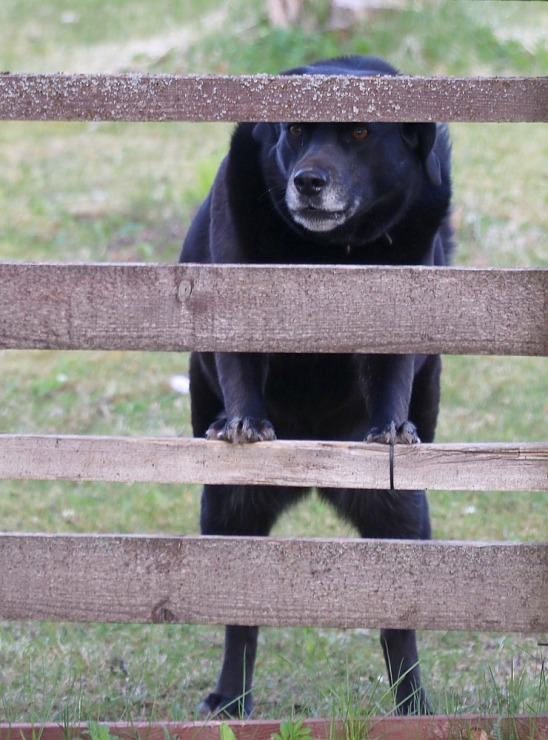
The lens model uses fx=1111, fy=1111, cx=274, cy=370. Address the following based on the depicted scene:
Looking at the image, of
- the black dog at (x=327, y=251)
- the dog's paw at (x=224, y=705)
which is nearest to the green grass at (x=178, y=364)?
the dog's paw at (x=224, y=705)

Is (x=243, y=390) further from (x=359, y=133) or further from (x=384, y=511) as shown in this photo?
(x=359, y=133)

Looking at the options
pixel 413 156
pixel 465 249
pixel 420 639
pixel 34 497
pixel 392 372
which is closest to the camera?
pixel 392 372

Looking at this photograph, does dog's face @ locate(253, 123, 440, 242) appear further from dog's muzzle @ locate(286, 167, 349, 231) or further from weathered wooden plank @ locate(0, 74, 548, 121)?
weathered wooden plank @ locate(0, 74, 548, 121)

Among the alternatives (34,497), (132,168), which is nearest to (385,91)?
(34,497)

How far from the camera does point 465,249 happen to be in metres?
6.58

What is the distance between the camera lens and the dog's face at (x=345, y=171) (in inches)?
112

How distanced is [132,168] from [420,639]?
17.5 feet

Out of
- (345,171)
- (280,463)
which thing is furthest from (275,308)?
(345,171)

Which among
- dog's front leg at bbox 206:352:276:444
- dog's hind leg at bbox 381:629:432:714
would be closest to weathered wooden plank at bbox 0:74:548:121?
dog's front leg at bbox 206:352:276:444

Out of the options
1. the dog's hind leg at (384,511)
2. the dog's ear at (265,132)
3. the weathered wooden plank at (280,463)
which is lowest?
the weathered wooden plank at (280,463)

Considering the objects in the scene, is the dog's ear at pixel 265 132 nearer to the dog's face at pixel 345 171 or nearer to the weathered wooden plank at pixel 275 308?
the dog's face at pixel 345 171

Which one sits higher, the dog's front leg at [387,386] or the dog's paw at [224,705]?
the dog's front leg at [387,386]

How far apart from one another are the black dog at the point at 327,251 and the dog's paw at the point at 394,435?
11 centimetres

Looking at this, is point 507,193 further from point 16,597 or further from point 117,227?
point 16,597
